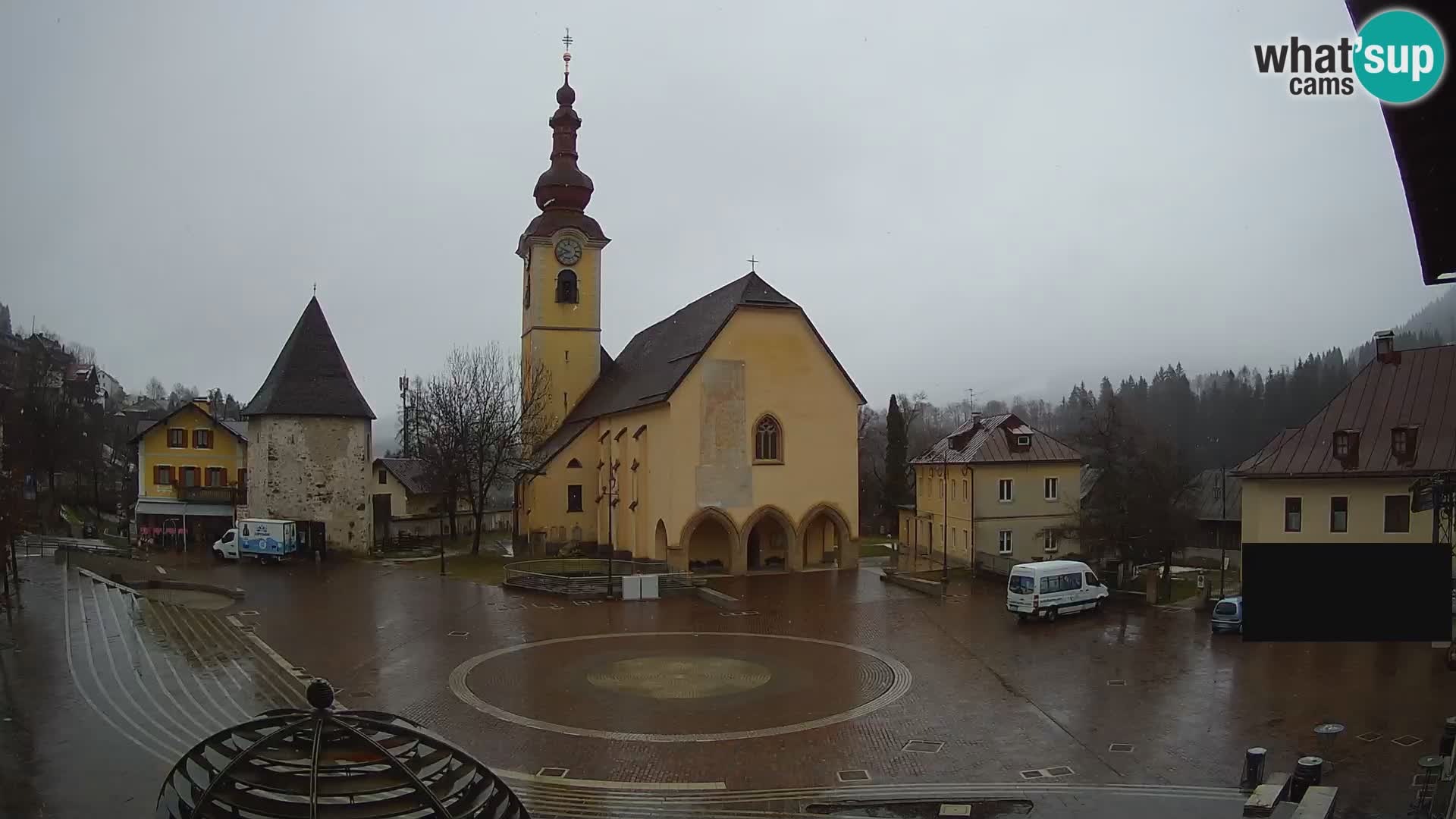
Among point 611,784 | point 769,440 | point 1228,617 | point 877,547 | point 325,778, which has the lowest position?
point 877,547

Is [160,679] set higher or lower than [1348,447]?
lower

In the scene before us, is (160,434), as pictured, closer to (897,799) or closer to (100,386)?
(100,386)

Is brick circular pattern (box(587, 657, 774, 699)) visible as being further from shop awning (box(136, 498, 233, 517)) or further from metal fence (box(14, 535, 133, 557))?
shop awning (box(136, 498, 233, 517))

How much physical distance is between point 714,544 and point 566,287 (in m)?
16.7

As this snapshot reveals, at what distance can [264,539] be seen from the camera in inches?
1460

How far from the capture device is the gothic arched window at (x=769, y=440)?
34.9 metres

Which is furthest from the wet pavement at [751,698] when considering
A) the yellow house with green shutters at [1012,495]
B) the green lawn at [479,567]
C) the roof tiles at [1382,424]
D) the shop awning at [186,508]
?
the shop awning at [186,508]

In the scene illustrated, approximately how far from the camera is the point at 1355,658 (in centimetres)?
1859

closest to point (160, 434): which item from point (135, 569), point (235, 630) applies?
point (135, 569)

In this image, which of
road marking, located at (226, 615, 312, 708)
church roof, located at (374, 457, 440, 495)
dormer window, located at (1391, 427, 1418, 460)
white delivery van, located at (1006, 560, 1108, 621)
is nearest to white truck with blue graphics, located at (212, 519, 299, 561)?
church roof, located at (374, 457, 440, 495)

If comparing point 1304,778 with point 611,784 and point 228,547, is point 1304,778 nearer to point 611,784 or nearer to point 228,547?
point 611,784

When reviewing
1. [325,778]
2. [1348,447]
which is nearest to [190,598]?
[325,778]

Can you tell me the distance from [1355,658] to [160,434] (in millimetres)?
46260

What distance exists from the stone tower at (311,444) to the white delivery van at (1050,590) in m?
28.1
